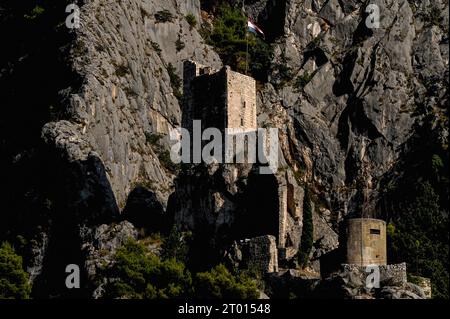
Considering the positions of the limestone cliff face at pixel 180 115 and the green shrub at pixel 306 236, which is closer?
the green shrub at pixel 306 236

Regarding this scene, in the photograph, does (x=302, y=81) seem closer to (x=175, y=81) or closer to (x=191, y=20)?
(x=175, y=81)

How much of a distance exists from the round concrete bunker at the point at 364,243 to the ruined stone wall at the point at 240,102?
17300mm

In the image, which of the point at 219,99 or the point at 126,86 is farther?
the point at 126,86

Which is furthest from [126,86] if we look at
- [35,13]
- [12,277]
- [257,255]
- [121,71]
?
[257,255]

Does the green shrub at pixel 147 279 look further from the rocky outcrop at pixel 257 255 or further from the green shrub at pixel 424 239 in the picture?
the green shrub at pixel 424 239

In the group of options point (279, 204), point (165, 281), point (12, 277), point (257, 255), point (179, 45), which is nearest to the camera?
point (165, 281)

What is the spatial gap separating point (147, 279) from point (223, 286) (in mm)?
6042

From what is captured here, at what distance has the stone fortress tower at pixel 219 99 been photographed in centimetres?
9294

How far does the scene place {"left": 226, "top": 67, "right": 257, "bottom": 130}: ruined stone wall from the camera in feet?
305

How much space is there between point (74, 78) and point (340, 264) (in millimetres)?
34929

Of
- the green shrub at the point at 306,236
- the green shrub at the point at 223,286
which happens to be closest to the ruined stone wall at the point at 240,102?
the green shrub at the point at 306,236

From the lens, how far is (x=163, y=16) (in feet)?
401

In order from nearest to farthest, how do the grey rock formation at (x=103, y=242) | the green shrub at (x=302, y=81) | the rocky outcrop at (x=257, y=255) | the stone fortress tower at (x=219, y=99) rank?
the rocky outcrop at (x=257, y=255) < the grey rock formation at (x=103, y=242) < the stone fortress tower at (x=219, y=99) < the green shrub at (x=302, y=81)
